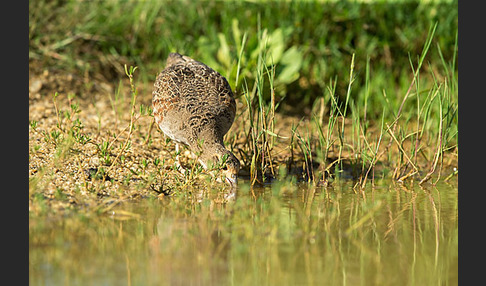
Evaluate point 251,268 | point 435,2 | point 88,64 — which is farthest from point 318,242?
point 435,2

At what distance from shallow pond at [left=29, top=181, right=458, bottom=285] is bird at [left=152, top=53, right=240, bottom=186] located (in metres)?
0.42

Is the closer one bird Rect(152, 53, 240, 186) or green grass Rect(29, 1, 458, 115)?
bird Rect(152, 53, 240, 186)

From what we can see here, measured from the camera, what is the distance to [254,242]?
3900mm

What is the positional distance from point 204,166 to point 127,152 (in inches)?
35.1

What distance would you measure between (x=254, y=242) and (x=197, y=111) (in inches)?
80.8

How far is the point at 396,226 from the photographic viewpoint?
4.38m

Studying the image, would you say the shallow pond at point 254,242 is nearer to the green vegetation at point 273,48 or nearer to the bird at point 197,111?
the bird at point 197,111

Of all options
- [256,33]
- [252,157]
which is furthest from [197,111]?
[256,33]

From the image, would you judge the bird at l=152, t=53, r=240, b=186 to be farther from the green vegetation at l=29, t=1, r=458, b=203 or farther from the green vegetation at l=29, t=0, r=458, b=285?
the green vegetation at l=29, t=1, r=458, b=203

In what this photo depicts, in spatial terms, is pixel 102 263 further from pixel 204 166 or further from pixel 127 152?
pixel 127 152

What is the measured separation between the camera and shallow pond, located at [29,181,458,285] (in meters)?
3.35

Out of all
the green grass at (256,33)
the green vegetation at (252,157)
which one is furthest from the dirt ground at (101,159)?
the green grass at (256,33)

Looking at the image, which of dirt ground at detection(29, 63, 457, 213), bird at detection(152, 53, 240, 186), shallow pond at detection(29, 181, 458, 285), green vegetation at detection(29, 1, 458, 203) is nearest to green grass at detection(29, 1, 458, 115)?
green vegetation at detection(29, 1, 458, 203)

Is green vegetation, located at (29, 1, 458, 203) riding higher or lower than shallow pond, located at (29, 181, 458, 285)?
higher
